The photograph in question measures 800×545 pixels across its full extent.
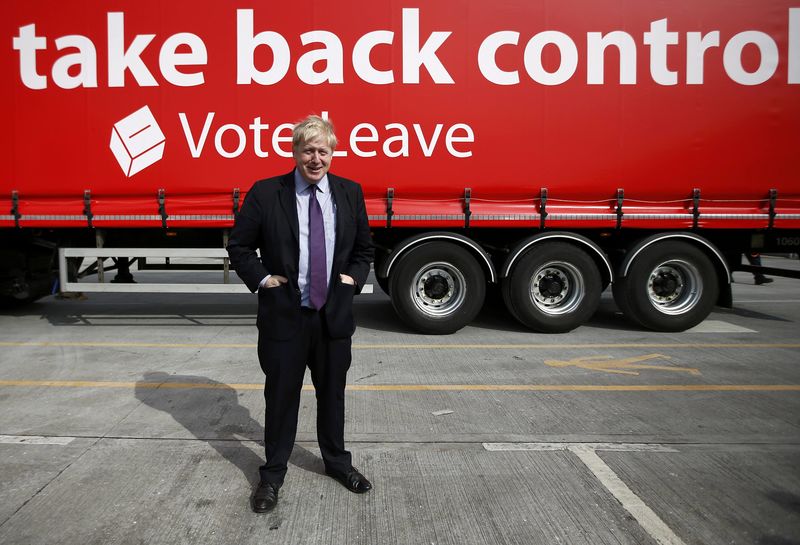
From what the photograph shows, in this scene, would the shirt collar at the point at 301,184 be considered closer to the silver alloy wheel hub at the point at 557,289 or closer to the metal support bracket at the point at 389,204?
the metal support bracket at the point at 389,204

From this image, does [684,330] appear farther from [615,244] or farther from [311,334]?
[311,334]

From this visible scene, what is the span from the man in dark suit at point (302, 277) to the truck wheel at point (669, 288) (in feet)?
15.7

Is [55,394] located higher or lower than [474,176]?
lower

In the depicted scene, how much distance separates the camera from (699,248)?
7.04 meters

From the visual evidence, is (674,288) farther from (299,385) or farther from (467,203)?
(299,385)

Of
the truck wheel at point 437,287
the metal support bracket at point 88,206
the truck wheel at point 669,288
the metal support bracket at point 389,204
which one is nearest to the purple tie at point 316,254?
the metal support bracket at point 389,204

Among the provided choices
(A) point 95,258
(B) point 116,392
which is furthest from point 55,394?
(A) point 95,258

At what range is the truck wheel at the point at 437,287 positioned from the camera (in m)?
6.85

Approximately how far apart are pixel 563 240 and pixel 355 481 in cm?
456

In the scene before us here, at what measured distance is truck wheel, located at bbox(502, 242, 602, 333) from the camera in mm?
6891

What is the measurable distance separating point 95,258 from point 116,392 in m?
2.88

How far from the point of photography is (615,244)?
24.0 ft

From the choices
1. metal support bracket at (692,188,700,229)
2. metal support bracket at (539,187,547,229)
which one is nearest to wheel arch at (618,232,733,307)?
metal support bracket at (692,188,700,229)

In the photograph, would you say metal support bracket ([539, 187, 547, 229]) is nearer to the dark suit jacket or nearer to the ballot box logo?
the dark suit jacket
